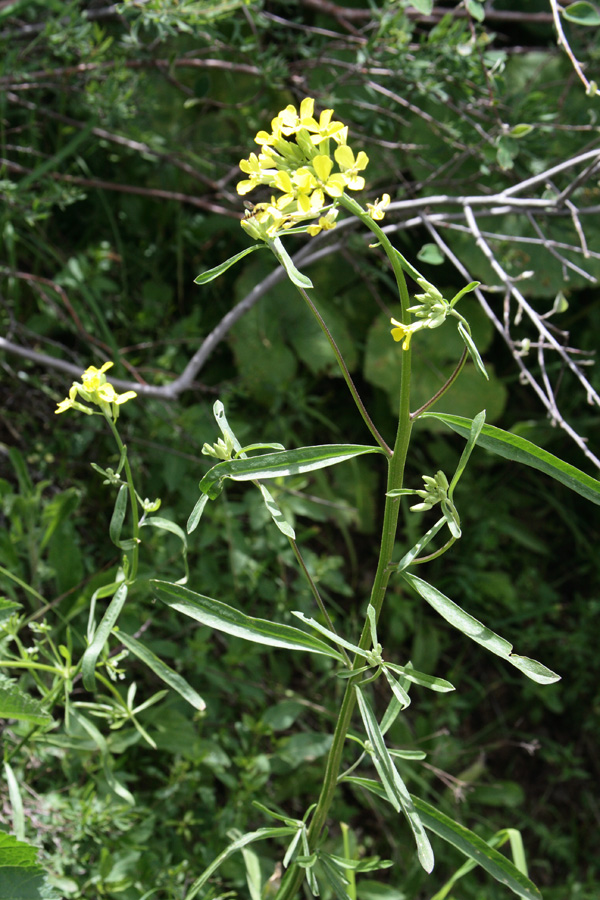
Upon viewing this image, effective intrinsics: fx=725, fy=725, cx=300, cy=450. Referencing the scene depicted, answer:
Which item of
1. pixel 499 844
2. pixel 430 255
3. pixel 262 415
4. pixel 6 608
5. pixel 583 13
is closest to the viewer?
pixel 6 608

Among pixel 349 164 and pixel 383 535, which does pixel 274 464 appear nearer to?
pixel 383 535

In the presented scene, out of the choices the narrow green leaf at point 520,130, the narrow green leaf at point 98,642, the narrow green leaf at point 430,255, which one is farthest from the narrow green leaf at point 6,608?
the narrow green leaf at point 520,130

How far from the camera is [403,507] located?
7.18 ft

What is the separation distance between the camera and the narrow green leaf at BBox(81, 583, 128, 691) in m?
0.80

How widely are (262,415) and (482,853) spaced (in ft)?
4.57

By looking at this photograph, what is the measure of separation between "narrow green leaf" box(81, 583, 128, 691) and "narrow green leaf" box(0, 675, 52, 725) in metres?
0.18

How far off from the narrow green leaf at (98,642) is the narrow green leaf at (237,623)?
0.24 ft

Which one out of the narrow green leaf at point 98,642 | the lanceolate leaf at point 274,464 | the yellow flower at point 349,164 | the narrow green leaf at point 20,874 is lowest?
the narrow green leaf at point 20,874

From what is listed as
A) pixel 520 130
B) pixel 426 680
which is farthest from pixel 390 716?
pixel 520 130

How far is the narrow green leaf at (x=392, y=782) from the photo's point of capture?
0.71 meters

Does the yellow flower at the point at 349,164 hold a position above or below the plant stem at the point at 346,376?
above

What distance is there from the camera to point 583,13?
1.29 m

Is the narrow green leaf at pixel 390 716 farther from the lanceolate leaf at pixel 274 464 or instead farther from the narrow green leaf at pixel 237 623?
the lanceolate leaf at pixel 274 464

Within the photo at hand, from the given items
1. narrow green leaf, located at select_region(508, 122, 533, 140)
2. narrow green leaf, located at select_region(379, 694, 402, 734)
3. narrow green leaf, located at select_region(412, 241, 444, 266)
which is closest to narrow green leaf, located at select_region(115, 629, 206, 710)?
narrow green leaf, located at select_region(379, 694, 402, 734)
